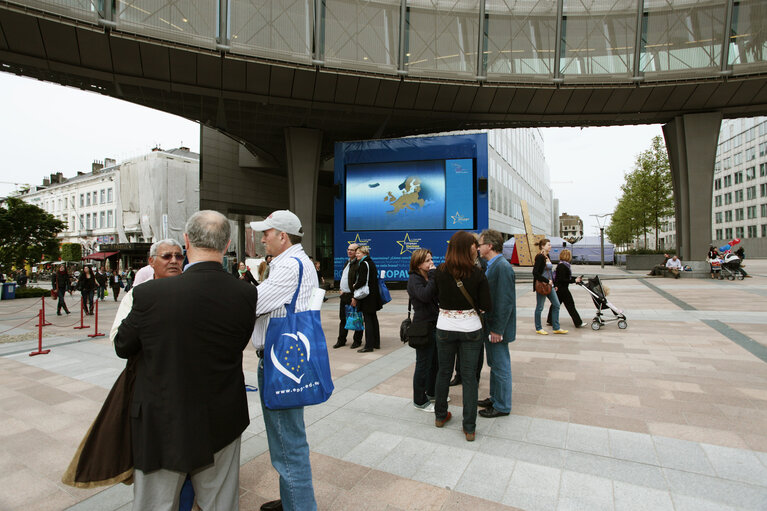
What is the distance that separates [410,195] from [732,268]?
16892 millimetres

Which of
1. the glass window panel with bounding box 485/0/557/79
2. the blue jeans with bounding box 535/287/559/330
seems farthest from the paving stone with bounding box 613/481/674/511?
the glass window panel with bounding box 485/0/557/79

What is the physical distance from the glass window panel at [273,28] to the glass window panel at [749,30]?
19624 millimetres

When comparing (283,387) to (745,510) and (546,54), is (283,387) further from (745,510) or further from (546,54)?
(546,54)

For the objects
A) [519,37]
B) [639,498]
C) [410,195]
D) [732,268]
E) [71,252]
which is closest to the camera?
[639,498]

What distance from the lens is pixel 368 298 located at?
741 cm

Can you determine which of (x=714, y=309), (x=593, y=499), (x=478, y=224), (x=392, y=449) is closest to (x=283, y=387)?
(x=392, y=449)

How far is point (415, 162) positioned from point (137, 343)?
20.0 meters

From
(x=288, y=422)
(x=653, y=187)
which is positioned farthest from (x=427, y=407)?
(x=653, y=187)

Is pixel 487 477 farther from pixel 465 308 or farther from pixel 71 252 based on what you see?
pixel 71 252

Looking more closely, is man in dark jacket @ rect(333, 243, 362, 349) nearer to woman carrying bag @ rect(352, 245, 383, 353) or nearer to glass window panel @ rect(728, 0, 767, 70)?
woman carrying bag @ rect(352, 245, 383, 353)

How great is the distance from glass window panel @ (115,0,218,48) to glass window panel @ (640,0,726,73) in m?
19.9

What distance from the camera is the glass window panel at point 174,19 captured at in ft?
50.1

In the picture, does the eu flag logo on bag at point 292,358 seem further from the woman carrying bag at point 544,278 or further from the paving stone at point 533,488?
the woman carrying bag at point 544,278

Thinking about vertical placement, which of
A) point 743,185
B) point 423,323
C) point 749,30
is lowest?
point 423,323
